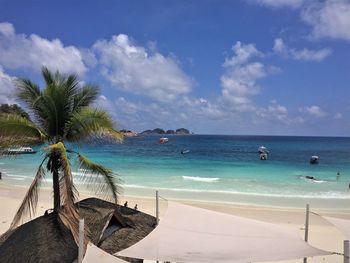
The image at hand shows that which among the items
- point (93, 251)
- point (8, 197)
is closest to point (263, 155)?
point (8, 197)

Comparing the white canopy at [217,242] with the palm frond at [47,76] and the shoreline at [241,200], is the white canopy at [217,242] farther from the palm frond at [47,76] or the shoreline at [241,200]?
the shoreline at [241,200]

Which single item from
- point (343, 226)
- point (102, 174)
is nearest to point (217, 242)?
point (343, 226)

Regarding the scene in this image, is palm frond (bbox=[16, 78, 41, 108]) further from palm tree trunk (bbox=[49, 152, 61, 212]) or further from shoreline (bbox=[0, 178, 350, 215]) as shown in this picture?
shoreline (bbox=[0, 178, 350, 215])

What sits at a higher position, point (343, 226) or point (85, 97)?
point (85, 97)

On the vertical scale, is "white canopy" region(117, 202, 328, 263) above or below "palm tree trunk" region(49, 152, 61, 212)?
below

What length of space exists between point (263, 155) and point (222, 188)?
28220mm

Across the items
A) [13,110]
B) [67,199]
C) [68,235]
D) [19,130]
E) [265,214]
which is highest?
[13,110]

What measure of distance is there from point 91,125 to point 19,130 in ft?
4.93

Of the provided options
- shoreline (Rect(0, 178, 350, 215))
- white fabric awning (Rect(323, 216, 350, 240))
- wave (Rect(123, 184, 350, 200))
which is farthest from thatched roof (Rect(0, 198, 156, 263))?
wave (Rect(123, 184, 350, 200))

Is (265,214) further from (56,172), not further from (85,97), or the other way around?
(56,172)

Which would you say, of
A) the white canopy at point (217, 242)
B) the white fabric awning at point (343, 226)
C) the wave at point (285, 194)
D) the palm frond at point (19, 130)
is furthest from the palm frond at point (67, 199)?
the wave at point (285, 194)

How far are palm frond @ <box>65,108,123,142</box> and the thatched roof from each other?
160 cm

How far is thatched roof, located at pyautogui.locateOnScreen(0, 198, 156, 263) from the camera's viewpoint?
6742mm

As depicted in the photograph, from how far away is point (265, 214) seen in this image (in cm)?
1684
